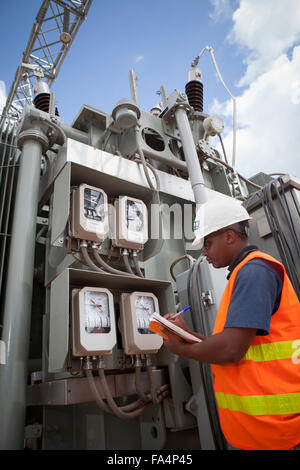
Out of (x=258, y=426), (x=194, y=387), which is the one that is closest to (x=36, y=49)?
(x=194, y=387)

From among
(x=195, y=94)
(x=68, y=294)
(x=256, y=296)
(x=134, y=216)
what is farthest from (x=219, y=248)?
(x=195, y=94)

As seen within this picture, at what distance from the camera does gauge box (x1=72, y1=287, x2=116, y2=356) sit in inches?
63.9

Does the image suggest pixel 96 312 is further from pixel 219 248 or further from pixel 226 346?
pixel 226 346

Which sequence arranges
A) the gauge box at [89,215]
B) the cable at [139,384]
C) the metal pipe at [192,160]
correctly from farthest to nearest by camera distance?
the metal pipe at [192,160], the gauge box at [89,215], the cable at [139,384]

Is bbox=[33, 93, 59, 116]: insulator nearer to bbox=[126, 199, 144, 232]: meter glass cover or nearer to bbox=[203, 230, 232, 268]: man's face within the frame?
bbox=[126, 199, 144, 232]: meter glass cover

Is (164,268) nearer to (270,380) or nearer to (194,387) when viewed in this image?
(194,387)

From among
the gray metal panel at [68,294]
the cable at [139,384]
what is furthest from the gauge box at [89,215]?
the cable at [139,384]

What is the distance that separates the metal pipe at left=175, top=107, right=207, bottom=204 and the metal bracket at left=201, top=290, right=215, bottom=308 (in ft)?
3.35

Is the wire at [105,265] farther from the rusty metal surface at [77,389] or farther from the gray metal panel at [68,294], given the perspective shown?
the rusty metal surface at [77,389]

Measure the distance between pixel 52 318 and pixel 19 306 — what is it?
32 centimetres

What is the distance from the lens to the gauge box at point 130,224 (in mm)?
2135

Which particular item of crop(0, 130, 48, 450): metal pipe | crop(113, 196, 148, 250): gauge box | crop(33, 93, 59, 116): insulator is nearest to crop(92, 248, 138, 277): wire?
crop(113, 196, 148, 250): gauge box

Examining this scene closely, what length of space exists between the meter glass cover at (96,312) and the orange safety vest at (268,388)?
0.81 m

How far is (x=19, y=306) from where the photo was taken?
6.27 feet
